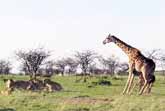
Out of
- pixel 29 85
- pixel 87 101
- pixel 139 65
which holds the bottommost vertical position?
pixel 87 101

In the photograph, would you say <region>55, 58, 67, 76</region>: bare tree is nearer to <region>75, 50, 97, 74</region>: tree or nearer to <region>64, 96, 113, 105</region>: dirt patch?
<region>75, 50, 97, 74</region>: tree

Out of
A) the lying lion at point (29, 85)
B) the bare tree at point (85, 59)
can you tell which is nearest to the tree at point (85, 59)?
the bare tree at point (85, 59)

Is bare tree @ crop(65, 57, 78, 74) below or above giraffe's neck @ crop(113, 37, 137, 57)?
above

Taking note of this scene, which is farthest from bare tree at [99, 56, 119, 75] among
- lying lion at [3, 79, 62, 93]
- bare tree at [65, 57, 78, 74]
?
lying lion at [3, 79, 62, 93]

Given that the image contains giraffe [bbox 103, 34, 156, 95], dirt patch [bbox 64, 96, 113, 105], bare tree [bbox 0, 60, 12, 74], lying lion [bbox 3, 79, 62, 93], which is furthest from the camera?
bare tree [bbox 0, 60, 12, 74]

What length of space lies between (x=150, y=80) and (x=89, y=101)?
296cm

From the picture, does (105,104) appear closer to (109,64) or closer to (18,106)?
(18,106)

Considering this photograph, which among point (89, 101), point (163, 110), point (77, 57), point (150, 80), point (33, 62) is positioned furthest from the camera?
point (77, 57)

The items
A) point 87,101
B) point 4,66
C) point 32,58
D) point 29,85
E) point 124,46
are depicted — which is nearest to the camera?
point 87,101

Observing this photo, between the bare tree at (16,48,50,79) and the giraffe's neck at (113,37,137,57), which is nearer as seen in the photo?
the giraffe's neck at (113,37,137,57)

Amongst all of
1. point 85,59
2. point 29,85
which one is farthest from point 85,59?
point 29,85

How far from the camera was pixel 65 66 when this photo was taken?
427 feet

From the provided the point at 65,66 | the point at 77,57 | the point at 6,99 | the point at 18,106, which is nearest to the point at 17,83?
the point at 6,99

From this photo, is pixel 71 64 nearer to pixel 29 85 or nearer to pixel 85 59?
pixel 85 59
